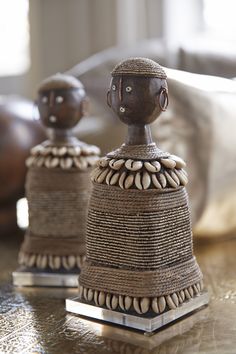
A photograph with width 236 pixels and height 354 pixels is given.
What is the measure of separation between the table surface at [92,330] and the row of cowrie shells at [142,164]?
0.47 feet

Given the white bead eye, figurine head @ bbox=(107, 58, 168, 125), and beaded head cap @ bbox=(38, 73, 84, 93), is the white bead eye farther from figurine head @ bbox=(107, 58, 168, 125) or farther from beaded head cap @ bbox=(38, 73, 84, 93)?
figurine head @ bbox=(107, 58, 168, 125)

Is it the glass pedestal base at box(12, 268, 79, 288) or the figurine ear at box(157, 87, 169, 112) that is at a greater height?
the figurine ear at box(157, 87, 169, 112)

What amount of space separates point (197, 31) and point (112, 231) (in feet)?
3.12

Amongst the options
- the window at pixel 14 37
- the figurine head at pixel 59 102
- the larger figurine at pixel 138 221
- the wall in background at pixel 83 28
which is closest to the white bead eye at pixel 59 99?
the figurine head at pixel 59 102

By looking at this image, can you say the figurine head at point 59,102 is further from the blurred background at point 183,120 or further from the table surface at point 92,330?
the table surface at point 92,330

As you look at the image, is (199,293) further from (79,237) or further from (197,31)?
(197,31)

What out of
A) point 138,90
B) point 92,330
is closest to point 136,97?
point 138,90

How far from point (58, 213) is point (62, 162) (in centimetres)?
6

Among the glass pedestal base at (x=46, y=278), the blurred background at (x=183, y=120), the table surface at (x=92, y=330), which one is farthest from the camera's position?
the blurred background at (x=183, y=120)

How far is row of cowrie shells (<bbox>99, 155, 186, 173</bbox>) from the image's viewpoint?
2.01 ft

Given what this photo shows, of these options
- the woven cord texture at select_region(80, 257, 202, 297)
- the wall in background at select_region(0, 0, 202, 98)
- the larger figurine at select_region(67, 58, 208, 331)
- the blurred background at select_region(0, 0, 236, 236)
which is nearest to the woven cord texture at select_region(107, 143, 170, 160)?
the larger figurine at select_region(67, 58, 208, 331)

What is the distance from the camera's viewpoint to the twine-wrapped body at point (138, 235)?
24.0 inches

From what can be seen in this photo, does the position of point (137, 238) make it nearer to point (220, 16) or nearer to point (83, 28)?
point (220, 16)

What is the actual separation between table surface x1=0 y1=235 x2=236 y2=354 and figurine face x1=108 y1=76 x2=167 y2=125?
19 cm
